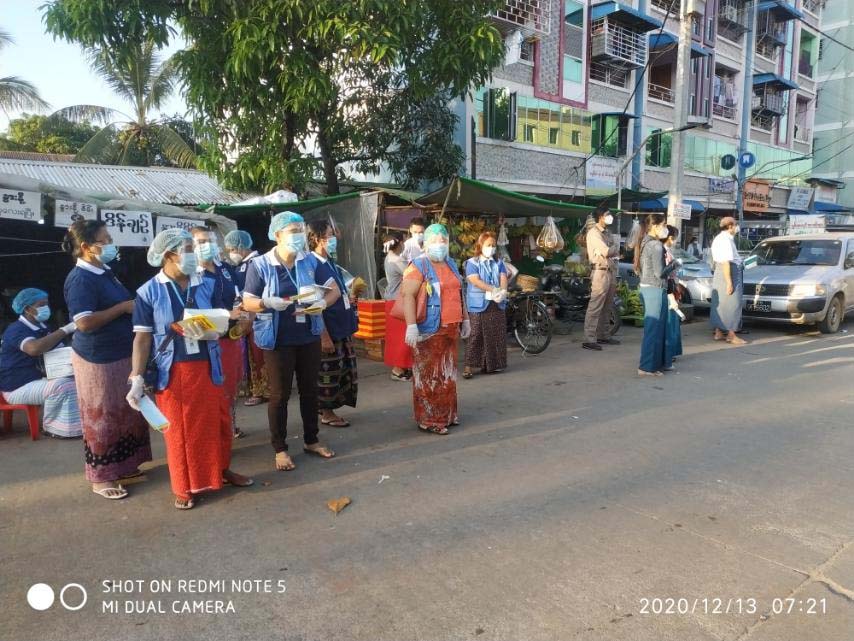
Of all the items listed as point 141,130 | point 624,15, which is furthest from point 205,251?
point 624,15

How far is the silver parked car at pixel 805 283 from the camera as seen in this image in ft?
32.9

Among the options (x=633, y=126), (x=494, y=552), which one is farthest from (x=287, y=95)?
(x=633, y=126)

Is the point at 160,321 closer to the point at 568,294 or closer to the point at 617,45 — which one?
the point at 568,294

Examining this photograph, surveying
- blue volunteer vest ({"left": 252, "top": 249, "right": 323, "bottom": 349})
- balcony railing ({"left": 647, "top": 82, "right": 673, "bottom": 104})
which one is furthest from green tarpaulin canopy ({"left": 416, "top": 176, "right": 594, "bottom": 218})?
balcony railing ({"left": 647, "top": 82, "right": 673, "bottom": 104})

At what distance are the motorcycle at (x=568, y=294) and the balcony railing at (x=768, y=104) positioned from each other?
893 inches

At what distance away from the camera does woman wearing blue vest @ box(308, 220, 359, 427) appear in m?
4.79

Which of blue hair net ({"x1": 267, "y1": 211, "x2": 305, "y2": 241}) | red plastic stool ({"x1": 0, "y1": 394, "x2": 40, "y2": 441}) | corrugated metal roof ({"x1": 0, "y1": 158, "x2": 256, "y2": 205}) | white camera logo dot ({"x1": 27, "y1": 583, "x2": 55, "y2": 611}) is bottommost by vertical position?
white camera logo dot ({"x1": 27, "y1": 583, "x2": 55, "y2": 611})

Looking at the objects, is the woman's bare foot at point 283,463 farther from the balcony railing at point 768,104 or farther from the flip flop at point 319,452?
the balcony railing at point 768,104

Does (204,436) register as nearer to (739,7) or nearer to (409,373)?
(409,373)

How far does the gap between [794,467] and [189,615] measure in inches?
160

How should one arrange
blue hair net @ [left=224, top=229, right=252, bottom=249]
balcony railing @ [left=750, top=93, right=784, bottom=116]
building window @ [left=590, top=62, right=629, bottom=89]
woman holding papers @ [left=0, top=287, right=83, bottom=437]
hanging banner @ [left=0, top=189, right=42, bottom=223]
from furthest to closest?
balcony railing @ [left=750, top=93, right=784, bottom=116], building window @ [left=590, top=62, right=629, bottom=89], blue hair net @ [left=224, top=229, right=252, bottom=249], hanging banner @ [left=0, top=189, right=42, bottom=223], woman holding papers @ [left=0, top=287, right=83, bottom=437]

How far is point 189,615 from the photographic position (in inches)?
105

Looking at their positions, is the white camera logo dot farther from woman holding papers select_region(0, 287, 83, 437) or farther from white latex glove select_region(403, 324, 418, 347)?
white latex glove select_region(403, 324, 418, 347)

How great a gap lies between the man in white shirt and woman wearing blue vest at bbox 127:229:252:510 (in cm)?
794
